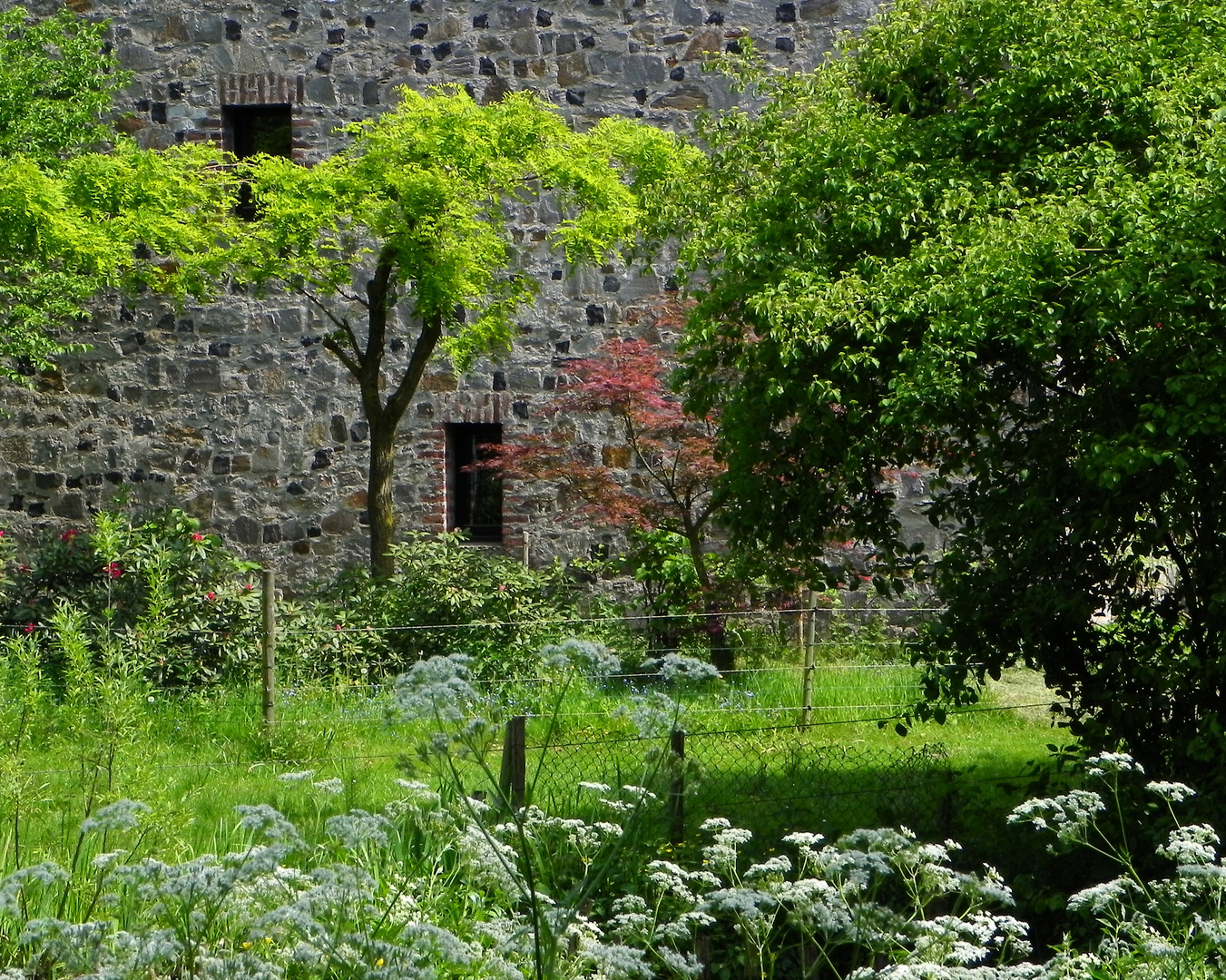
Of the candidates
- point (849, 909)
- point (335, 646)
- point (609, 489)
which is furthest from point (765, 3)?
point (849, 909)

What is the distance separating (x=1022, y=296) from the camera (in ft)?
18.7

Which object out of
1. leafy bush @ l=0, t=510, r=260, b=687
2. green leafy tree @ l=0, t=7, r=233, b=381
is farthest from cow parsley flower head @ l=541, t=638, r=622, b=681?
green leafy tree @ l=0, t=7, r=233, b=381

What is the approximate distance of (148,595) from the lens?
410 inches

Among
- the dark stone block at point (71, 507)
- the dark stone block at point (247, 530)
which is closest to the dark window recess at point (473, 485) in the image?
the dark stone block at point (247, 530)

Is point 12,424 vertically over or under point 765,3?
under

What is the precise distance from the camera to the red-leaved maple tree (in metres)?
11.9

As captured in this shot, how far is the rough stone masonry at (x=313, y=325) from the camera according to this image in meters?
13.7

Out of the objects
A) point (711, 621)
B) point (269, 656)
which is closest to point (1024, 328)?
point (269, 656)

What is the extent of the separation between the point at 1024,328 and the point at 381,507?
7.30 m

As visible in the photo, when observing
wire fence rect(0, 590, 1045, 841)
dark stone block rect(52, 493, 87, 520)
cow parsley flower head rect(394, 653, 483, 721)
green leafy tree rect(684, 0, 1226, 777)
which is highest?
green leafy tree rect(684, 0, 1226, 777)

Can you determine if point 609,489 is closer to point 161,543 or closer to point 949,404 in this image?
point 161,543

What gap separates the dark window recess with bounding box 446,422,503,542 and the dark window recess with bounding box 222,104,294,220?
2.98 metres

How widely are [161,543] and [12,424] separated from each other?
14.8ft

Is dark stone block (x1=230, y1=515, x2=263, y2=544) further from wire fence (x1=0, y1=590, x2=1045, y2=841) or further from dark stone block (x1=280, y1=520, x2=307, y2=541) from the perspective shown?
wire fence (x1=0, y1=590, x2=1045, y2=841)
